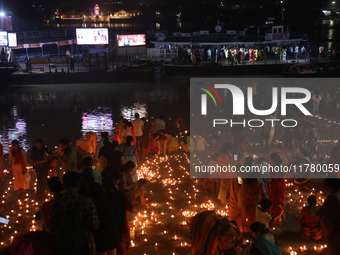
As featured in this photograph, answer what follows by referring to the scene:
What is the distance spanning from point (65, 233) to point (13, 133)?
1231cm

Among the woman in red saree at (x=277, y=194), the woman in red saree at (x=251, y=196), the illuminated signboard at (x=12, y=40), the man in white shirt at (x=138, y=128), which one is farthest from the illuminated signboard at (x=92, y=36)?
the woman in red saree at (x=251, y=196)

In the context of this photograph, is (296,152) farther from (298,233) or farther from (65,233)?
(65,233)

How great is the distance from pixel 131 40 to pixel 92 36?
14.4 ft

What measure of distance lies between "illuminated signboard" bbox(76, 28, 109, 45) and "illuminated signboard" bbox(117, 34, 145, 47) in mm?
2437

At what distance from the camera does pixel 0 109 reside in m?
20.9

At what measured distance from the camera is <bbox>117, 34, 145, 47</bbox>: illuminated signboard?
38719mm

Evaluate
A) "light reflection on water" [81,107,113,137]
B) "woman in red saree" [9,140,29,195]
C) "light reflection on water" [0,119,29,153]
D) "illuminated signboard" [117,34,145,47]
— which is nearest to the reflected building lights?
"light reflection on water" [81,107,113,137]

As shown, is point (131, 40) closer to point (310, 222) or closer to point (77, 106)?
point (77, 106)

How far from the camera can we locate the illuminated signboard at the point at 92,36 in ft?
130

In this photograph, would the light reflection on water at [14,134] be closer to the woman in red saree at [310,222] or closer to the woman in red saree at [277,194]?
the woman in red saree at [277,194]

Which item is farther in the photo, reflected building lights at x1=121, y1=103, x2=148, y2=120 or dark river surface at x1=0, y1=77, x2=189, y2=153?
reflected building lights at x1=121, y1=103, x2=148, y2=120

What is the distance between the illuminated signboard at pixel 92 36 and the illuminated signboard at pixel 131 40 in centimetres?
244

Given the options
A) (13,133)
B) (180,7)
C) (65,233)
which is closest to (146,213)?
(65,233)

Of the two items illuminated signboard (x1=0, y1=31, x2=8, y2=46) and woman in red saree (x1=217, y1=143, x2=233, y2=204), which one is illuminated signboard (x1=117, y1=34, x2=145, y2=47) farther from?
woman in red saree (x1=217, y1=143, x2=233, y2=204)
